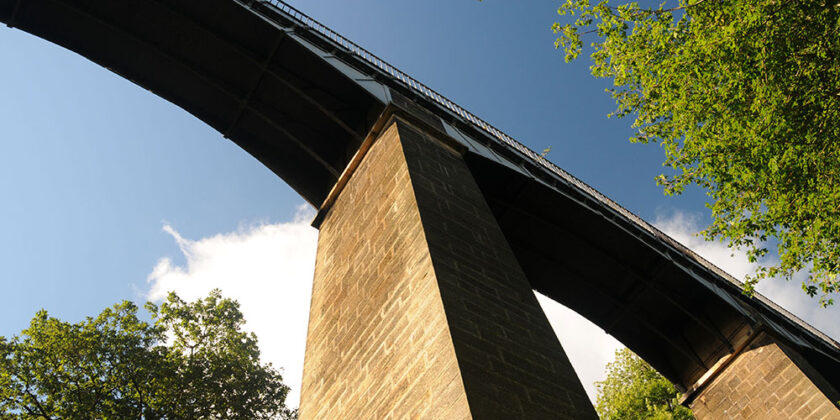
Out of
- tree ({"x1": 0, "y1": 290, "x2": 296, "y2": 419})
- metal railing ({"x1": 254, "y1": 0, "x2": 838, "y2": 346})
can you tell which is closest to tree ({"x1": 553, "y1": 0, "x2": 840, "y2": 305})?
metal railing ({"x1": 254, "y1": 0, "x2": 838, "y2": 346})

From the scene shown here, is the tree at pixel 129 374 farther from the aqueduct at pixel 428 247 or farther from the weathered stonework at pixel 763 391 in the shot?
the weathered stonework at pixel 763 391

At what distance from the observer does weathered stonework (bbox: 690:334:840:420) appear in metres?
11.2

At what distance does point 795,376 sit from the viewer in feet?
38.4

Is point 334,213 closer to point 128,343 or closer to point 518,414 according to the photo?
point 518,414

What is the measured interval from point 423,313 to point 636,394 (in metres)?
21.3

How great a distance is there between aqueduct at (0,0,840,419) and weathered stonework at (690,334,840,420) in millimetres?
40

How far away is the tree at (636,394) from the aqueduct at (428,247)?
6.18 m

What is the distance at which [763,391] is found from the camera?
12.2 m

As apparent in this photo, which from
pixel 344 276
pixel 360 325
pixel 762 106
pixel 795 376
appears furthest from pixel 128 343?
pixel 795 376

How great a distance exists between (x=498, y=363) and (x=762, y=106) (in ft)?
18.5

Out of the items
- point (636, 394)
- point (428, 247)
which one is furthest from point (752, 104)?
point (636, 394)

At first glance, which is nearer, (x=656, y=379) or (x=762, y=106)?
(x=762, y=106)

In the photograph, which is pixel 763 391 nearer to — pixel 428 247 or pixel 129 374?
pixel 428 247

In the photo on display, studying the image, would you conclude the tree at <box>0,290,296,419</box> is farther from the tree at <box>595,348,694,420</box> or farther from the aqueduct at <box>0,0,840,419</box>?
the tree at <box>595,348,694,420</box>
